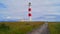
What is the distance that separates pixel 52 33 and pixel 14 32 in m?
1.02

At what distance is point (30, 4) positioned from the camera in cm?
593

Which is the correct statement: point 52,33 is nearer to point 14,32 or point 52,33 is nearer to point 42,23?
point 14,32

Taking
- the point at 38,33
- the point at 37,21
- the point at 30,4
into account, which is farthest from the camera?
the point at 30,4

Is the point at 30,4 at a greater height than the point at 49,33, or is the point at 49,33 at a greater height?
the point at 30,4

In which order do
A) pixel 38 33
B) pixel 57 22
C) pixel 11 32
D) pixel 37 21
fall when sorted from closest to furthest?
pixel 11 32 → pixel 38 33 → pixel 57 22 → pixel 37 21

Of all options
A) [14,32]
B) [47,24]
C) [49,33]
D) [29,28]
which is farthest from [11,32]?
[47,24]

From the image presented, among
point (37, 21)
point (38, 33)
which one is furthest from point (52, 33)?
point (37, 21)

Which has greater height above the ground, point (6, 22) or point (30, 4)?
point (30, 4)

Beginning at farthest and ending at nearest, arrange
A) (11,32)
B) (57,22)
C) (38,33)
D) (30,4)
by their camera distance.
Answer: (30,4) < (57,22) < (38,33) < (11,32)

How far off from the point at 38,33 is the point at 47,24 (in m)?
1.08

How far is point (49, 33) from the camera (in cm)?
413

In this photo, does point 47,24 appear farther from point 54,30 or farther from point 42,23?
point 54,30

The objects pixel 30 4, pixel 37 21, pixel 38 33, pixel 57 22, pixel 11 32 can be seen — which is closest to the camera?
pixel 11 32

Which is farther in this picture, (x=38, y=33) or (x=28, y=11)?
(x=28, y=11)
